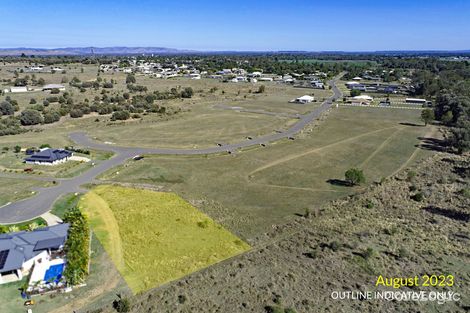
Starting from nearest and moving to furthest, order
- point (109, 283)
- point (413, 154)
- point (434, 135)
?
point (109, 283), point (413, 154), point (434, 135)

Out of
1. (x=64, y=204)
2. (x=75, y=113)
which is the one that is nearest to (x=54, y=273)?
(x=64, y=204)

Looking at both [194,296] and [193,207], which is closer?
[194,296]

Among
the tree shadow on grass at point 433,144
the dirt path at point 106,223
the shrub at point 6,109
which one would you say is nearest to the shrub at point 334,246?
the dirt path at point 106,223

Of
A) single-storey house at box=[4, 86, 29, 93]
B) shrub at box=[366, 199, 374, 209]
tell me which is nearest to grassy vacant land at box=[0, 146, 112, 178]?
shrub at box=[366, 199, 374, 209]

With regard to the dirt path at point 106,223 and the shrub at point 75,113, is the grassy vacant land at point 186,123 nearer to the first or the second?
the shrub at point 75,113

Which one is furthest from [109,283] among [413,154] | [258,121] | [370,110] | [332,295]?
[370,110]

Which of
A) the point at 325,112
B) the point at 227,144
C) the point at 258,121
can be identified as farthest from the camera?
the point at 325,112

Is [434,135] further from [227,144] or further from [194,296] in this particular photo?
[194,296]

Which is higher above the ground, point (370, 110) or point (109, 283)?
point (370, 110)

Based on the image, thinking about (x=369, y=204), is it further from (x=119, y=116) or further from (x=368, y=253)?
(x=119, y=116)
